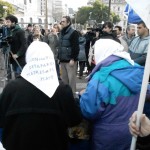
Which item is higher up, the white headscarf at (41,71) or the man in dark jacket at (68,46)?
the white headscarf at (41,71)

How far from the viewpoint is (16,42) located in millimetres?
7758

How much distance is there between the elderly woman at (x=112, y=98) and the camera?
2.88 m

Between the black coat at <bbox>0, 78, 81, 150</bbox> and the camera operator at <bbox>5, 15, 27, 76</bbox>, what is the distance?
4921mm

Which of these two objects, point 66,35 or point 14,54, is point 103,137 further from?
point 14,54

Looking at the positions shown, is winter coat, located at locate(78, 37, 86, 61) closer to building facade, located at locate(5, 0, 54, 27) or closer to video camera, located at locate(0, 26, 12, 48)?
video camera, located at locate(0, 26, 12, 48)

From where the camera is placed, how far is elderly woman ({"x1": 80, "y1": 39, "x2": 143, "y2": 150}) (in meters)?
2.88

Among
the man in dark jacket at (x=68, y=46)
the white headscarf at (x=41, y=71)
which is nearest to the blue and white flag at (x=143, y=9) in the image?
the white headscarf at (x=41, y=71)

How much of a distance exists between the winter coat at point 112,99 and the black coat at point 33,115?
19 centimetres

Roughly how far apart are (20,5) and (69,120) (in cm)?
11094

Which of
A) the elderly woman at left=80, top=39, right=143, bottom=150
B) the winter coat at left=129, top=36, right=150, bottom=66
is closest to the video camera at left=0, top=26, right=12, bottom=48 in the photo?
the winter coat at left=129, top=36, right=150, bottom=66

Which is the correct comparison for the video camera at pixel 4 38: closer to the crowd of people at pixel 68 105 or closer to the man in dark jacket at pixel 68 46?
the man in dark jacket at pixel 68 46

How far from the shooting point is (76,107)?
2.88 metres

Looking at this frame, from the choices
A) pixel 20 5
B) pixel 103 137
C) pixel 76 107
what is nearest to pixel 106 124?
pixel 103 137

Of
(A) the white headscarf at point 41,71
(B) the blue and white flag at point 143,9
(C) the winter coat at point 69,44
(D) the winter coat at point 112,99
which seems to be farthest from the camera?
(C) the winter coat at point 69,44
